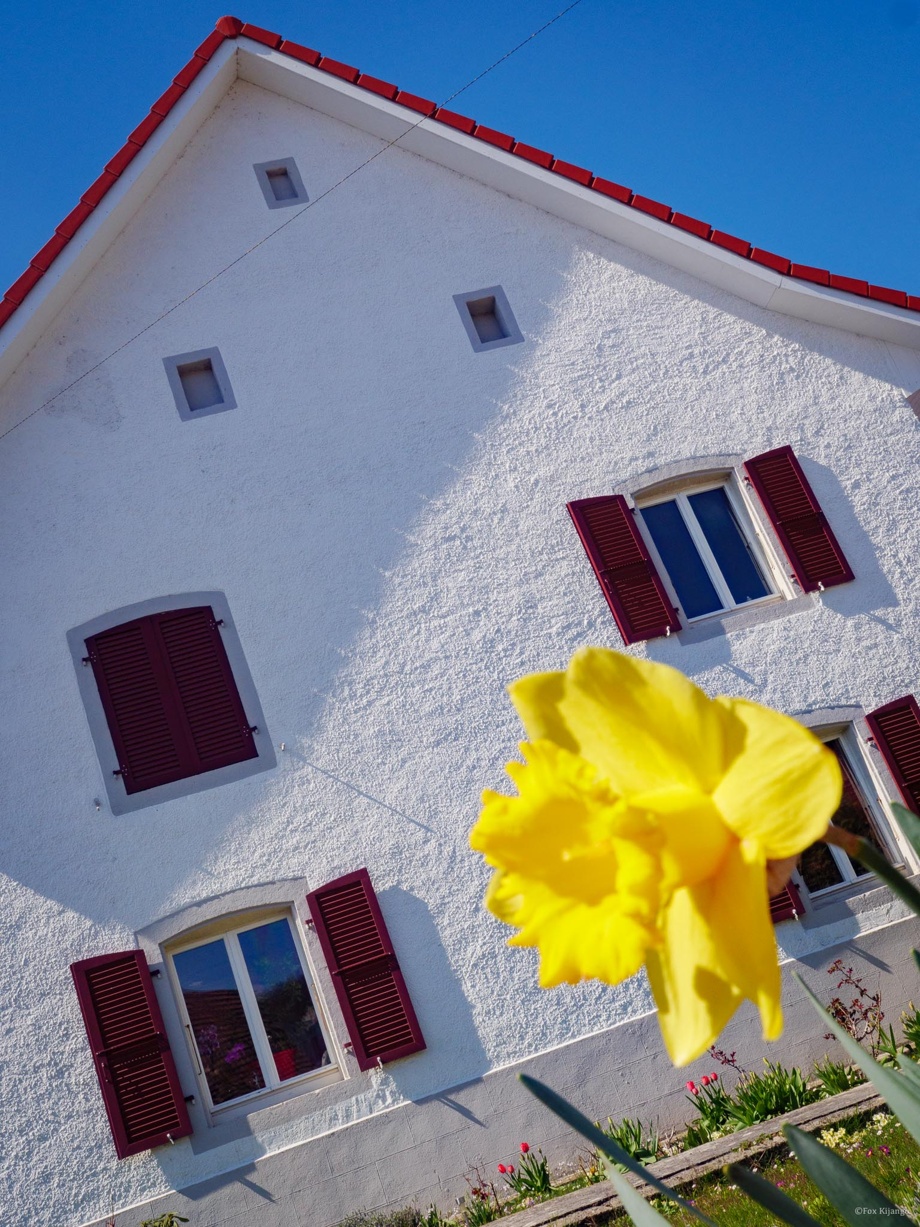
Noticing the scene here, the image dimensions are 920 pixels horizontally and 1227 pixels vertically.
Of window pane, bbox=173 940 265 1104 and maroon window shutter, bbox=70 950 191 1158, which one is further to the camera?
window pane, bbox=173 940 265 1104

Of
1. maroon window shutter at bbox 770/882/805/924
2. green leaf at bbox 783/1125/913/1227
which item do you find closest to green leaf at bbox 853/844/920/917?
green leaf at bbox 783/1125/913/1227

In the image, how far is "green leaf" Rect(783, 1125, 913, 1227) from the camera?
3.31 ft

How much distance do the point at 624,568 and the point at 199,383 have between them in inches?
162

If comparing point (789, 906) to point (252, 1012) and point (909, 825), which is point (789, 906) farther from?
point (909, 825)

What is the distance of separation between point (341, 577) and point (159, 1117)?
166 inches

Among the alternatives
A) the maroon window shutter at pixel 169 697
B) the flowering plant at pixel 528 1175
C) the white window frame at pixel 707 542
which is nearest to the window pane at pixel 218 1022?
the maroon window shutter at pixel 169 697

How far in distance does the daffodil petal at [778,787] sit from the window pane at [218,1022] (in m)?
8.11

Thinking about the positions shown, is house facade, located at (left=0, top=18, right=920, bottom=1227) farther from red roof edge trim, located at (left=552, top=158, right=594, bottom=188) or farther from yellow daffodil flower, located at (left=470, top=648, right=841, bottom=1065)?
yellow daffodil flower, located at (left=470, top=648, right=841, bottom=1065)

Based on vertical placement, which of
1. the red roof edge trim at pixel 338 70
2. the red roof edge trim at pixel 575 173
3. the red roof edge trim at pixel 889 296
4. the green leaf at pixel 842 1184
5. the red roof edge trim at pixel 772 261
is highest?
the red roof edge trim at pixel 338 70

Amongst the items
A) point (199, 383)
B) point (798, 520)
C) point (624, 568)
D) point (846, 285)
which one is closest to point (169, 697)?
point (199, 383)

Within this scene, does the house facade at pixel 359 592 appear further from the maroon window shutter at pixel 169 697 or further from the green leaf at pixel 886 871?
the green leaf at pixel 886 871

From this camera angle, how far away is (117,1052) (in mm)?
7688

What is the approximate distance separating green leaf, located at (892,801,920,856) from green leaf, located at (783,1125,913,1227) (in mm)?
287

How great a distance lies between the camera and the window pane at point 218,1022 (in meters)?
8.07
